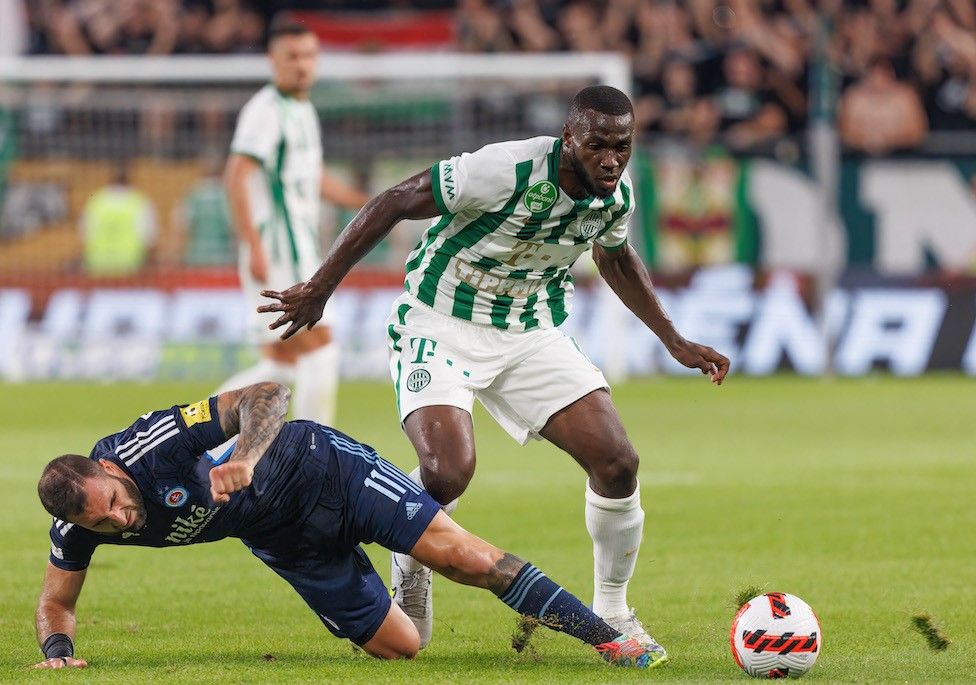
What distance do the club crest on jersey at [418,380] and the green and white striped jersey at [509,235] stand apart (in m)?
0.30

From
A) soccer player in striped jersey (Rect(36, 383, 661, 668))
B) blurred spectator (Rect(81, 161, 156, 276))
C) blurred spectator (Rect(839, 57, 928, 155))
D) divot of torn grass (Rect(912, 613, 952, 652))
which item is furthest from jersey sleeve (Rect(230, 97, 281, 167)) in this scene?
blurred spectator (Rect(839, 57, 928, 155))

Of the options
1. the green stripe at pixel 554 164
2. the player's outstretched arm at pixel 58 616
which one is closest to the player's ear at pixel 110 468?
the player's outstretched arm at pixel 58 616

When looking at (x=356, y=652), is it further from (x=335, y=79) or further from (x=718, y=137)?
(x=718, y=137)

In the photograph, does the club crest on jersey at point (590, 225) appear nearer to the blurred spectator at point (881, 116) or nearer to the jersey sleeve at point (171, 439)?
the jersey sleeve at point (171, 439)

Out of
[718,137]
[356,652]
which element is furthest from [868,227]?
[356,652]

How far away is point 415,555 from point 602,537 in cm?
98

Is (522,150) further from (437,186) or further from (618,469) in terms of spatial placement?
(618,469)

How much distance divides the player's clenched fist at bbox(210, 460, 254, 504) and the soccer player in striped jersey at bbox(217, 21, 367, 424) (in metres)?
5.62

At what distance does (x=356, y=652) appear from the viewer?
20.6ft

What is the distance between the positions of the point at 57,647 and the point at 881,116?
1743cm

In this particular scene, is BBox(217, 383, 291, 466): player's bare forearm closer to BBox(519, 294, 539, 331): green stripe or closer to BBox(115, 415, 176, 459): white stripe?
BBox(115, 415, 176, 459): white stripe

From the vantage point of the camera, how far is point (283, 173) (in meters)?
11.3

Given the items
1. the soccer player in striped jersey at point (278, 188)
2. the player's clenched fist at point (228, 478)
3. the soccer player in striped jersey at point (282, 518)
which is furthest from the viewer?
the soccer player in striped jersey at point (278, 188)

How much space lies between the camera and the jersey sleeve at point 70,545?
19.2 feet
